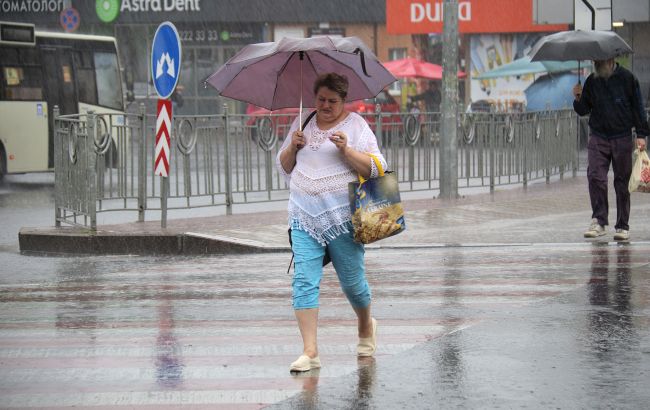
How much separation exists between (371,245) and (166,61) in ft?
10.2

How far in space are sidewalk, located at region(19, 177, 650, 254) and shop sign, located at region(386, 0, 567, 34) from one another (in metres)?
24.3

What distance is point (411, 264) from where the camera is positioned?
11.7 m

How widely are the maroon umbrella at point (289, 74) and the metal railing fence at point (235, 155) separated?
6.05m

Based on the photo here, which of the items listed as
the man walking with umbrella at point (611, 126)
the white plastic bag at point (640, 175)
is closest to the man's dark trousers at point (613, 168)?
the man walking with umbrella at point (611, 126)

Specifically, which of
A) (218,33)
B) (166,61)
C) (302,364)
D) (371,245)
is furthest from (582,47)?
(218,33)

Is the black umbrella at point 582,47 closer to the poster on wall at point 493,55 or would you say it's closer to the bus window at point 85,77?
the bus window at point 85,77

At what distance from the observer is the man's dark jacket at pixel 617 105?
41.5ft

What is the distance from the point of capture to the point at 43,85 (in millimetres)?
25219

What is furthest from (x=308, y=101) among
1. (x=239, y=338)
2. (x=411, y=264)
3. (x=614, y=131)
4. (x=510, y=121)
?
(x=510, y=121)

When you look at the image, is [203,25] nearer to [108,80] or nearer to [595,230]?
[108,80]

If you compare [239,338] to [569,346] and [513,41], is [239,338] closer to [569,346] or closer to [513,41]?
[569,346]

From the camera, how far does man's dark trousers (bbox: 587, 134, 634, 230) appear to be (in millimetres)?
12781

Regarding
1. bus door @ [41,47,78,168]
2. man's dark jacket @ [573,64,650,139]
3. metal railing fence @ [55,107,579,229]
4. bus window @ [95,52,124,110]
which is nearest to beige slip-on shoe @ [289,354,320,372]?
man's dark jacket @ [573,64,650,139]

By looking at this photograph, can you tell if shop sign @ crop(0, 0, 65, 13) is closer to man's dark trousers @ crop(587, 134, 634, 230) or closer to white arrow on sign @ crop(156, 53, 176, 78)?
white arrow on sign @ crop(156, 53, 176, 78)
